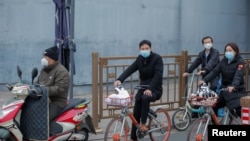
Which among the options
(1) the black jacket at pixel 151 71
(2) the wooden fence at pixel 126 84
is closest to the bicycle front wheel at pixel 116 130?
(1) the black jacket at pixel 151 71

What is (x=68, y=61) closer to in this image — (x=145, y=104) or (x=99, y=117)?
(x=99, y=117)

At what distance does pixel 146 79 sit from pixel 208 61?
2.04 metres

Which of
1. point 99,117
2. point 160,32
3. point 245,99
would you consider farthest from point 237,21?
point 245,99

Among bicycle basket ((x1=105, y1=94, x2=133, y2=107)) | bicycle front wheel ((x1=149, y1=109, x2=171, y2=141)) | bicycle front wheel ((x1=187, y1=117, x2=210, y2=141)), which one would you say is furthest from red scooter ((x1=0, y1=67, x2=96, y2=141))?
bicycle front wheel ((x1=187, y1=117, x2=210, y2=141))

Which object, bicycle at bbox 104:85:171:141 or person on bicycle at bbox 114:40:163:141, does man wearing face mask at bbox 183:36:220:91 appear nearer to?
bicycle at bbox 104:85:171:141

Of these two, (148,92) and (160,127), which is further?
(160,127)

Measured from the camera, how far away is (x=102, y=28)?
13281 millimetres

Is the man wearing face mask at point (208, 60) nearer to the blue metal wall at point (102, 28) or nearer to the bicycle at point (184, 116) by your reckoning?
the bicycle at point (184, 116)

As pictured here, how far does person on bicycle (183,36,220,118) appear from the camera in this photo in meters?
9.08

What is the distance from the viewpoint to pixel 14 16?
12.8 metres

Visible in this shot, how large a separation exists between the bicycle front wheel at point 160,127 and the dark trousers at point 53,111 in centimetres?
161

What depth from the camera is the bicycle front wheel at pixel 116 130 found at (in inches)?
277

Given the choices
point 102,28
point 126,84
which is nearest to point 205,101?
point 126,84

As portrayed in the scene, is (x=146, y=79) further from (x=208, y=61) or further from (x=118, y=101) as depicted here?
(x=208, y=61)
